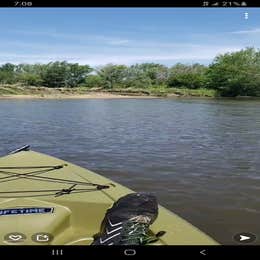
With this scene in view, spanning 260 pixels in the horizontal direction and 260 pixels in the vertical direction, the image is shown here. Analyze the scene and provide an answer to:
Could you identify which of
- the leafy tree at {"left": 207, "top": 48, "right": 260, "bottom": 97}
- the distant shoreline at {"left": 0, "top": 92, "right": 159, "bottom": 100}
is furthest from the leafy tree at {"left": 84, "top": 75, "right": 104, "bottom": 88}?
the leafy tree at {"left": 207, "top": 48, "right": 260, "bottom": 97}

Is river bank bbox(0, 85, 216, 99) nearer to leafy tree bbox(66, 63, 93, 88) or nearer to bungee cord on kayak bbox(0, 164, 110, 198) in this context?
leafy tree bbox(66, 63, 93, 88)

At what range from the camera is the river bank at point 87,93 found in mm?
49156

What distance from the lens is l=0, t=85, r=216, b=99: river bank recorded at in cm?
4916

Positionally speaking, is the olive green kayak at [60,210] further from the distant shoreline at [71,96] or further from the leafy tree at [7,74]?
the leafy tree at [7,74]

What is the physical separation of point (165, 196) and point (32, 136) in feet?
30.1

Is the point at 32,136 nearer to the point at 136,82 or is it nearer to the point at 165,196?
the point at 165,196

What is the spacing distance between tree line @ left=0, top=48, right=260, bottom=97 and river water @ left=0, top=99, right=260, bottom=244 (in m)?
23.1

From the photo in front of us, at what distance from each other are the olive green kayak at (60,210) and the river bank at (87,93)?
4322cm

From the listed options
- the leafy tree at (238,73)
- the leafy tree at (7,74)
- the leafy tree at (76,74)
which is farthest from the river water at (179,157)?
the leafy tree at (76,74)

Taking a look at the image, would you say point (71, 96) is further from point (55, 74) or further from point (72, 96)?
point (55, 74)

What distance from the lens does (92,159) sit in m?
10.9
